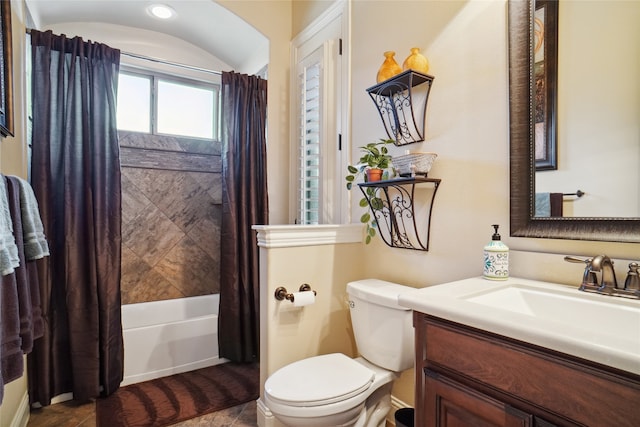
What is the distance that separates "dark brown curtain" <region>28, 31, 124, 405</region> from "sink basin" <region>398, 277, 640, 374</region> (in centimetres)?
200

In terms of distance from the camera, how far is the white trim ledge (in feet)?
5.56

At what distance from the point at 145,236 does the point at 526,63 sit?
9.57 ft

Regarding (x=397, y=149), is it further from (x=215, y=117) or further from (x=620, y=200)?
(x=215, y=117)

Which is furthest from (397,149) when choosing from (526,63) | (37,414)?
(37,414)

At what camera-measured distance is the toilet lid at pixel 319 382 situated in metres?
1.27

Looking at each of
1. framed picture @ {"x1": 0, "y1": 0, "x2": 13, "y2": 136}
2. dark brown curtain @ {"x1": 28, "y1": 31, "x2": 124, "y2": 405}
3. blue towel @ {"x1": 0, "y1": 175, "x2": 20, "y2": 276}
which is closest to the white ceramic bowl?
blue towel @ {"x1": 0, "y1": 175, "x2": 20, "y2": 276}

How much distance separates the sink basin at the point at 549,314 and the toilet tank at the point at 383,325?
353 mm

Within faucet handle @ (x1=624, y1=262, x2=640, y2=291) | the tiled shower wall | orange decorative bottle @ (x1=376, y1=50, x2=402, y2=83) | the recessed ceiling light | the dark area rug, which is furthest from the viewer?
the tiled shower wall

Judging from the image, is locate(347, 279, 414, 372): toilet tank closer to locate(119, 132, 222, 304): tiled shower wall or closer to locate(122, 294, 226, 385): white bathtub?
locate(122, 294, 226, 385): white bathtub

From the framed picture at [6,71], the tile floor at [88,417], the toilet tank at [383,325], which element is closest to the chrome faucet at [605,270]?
Result: the toilet tank at [383,325]

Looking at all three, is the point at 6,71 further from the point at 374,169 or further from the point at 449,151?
the point at 449,151

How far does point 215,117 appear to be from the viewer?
330 centimetres

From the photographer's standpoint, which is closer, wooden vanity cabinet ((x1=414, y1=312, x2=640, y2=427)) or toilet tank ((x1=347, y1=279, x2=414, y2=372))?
wooden vanity cabinet ((x1=414, y1=312, x2=640, y2=427))

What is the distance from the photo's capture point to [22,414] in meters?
1.79
